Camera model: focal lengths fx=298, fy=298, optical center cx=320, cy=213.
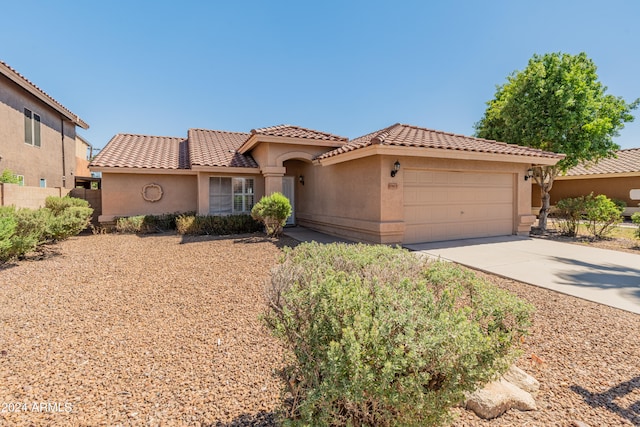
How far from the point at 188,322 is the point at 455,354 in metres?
3.94

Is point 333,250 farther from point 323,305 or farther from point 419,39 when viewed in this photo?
point 419,39

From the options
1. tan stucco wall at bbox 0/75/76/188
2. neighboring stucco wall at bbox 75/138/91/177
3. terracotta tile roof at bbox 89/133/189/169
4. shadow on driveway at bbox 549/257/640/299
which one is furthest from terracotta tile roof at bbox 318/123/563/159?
neighboring stucco wall at bbox 75/138/91/177

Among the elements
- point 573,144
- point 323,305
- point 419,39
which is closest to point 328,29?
point 419,39

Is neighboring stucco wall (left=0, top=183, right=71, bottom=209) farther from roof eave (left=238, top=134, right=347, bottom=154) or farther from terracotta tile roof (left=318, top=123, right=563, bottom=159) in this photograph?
terracotta tile roof (left=318, top=123, right=563, bottom=159)

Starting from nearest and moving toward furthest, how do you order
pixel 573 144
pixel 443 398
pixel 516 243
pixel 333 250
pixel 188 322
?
1. pixel 443 398
2. pixel 333 250
3. pixel 188 322
4. pixel 516 243
5. pixel 573 144

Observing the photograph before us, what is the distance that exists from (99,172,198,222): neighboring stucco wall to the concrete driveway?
11.7 meters

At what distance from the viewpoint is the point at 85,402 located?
2.81 m

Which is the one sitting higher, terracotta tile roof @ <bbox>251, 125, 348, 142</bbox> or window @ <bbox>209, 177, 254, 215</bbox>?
terracotta tile roof @ <bbox>251, 125, 348, 142</bbox>

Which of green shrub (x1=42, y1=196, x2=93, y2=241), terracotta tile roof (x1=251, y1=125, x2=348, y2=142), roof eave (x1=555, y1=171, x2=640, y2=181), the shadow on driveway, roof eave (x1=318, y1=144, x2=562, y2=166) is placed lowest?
the shadow on driveway

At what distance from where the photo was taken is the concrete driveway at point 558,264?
5.72 metres

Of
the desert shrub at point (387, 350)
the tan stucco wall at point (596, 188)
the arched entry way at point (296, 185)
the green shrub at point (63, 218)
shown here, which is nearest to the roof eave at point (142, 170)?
the green shrub at point (63, 218)

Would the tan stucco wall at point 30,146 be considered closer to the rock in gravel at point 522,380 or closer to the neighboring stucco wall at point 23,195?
the neighboring stucco wall at point 23,195

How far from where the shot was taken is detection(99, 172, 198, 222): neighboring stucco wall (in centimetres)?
1458

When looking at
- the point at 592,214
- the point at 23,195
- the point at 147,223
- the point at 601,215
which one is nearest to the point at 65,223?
the point at 23,195
